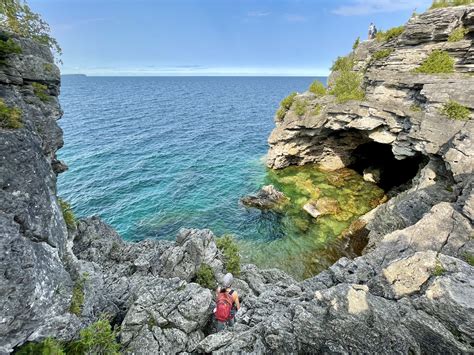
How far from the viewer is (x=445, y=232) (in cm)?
1423

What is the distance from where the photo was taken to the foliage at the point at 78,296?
10.1 meters

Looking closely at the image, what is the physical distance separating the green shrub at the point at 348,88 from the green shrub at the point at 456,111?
471 inches

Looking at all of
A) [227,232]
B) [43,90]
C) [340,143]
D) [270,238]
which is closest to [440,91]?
[340,143]

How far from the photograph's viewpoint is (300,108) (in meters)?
37.7

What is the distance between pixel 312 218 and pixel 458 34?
22.3 metres

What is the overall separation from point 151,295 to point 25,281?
242 inches

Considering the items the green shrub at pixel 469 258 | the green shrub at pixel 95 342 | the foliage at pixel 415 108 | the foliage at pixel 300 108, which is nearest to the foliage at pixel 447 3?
the foliage at pixel 415 108

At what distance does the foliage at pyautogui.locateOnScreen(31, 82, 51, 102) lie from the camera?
13.4m

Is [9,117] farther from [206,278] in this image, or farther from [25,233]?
[206,278]

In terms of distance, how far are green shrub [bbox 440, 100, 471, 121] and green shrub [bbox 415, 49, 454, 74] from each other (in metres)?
6.21

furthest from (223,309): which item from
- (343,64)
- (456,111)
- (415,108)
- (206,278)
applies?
(343,64)

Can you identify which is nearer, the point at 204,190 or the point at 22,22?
the point at 22,22

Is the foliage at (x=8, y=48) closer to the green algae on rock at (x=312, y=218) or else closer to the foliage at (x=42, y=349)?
the foliage at (x=42, y=349)

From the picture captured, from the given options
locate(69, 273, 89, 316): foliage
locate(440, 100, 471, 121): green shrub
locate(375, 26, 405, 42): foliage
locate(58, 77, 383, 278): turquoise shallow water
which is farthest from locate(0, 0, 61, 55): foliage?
locate(375, 26, 405, 42): foliage
